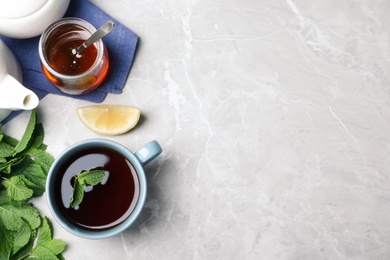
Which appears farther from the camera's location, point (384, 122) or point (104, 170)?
point (384, 122)

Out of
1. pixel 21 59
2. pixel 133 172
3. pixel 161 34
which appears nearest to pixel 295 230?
pixel 133 172

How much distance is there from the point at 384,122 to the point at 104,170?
511 millimetres

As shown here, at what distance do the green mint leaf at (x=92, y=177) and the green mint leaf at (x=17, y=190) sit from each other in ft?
0.32

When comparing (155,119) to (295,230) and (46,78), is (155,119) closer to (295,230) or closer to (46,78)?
(46,78)

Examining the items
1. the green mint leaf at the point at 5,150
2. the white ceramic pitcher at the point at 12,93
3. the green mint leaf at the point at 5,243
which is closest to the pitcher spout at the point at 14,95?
the white ceramic pitcher at the point at 12,93

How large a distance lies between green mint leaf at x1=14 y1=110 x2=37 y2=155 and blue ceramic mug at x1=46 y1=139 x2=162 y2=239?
88 mm

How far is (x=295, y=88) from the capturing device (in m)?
1.11

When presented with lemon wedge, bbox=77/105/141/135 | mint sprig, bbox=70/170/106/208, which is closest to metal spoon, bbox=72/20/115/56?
lemon wedge, bbox=77/105/141/135

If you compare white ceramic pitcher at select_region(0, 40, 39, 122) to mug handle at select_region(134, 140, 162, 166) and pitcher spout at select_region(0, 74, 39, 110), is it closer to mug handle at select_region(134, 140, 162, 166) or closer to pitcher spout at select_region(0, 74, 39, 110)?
pitcher spout at select_region(0, 74, 39, 110)

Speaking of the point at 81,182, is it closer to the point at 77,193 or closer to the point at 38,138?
the point at 77,193

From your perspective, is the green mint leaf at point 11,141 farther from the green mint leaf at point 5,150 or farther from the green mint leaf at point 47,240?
the green mint leaf at point 47,240

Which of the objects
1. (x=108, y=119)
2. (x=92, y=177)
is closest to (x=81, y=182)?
(x=92, y=177)

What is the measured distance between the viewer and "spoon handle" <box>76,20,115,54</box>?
3.17 feet

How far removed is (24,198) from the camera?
1.01 metres
